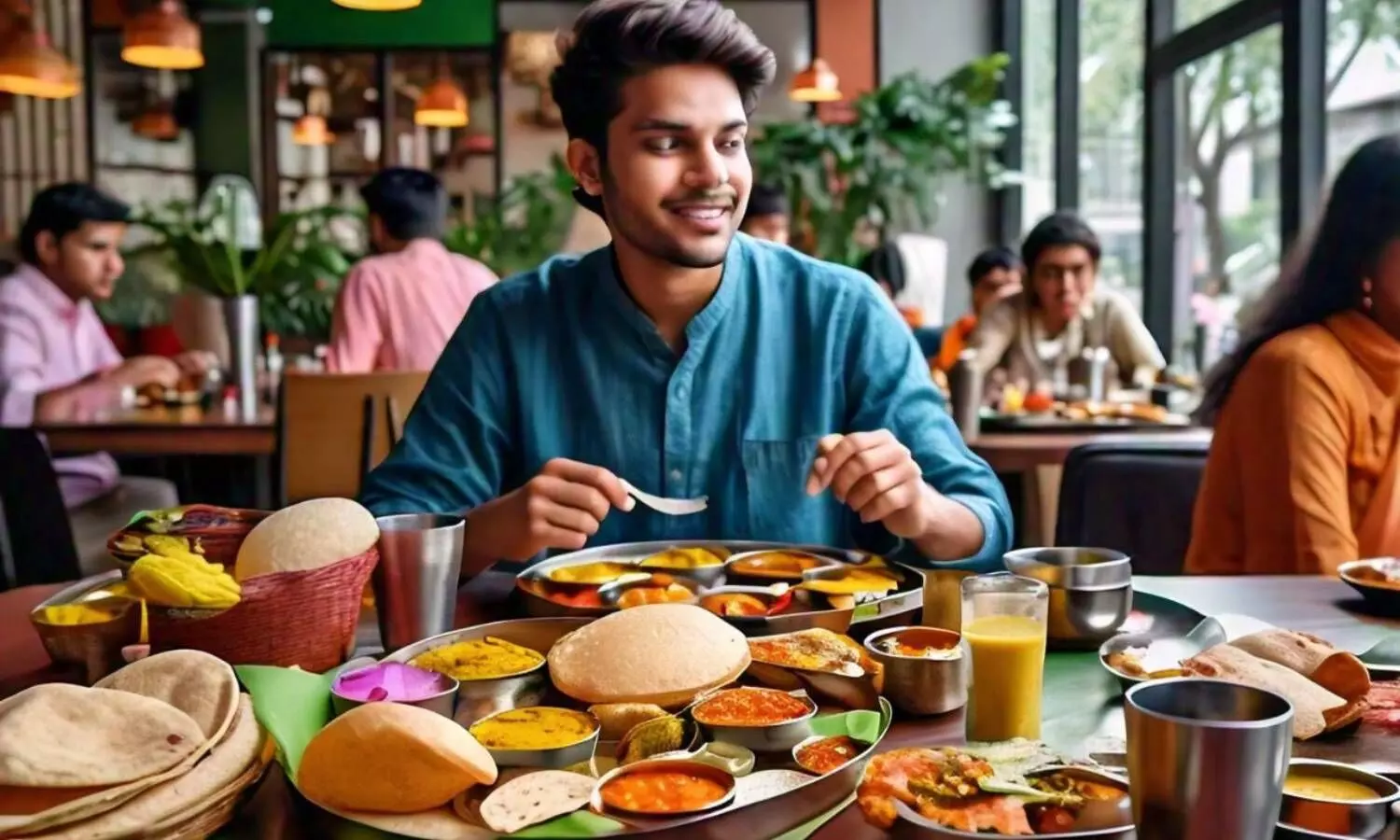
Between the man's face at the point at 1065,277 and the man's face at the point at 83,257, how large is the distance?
337 centimetres

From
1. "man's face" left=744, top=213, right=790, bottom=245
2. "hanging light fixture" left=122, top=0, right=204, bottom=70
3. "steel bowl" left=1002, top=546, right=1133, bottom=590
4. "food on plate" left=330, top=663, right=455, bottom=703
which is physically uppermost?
"hanging light fixture" left=122, top=0, right=204, bottom=70

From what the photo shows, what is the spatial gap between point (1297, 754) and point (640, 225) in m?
1.11

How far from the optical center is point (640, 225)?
5.97 ft

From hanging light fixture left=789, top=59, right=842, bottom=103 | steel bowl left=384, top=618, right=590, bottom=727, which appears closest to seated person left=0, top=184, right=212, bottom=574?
steel bowl left=384, top=618, right=590, bottom=727

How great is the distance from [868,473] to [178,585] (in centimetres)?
77

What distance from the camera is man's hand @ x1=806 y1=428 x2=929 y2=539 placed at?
4.96 ft

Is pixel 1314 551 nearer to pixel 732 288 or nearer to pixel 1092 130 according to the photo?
pixel 732 288

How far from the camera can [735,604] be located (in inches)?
54.3

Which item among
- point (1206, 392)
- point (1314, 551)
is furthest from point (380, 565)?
point (1206, 392)

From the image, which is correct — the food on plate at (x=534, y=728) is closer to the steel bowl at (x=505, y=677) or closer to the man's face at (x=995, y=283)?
the steel bowl at (x=505, y=677)

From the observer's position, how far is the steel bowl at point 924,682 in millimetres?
1117

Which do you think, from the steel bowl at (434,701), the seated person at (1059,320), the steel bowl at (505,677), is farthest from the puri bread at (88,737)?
the seated person at (1059,320)

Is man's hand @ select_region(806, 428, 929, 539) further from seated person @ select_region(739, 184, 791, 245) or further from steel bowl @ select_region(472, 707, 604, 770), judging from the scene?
seated person @ select_region(739, 184, 791, 245)

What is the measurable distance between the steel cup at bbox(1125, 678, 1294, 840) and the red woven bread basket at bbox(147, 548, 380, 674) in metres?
0.74
